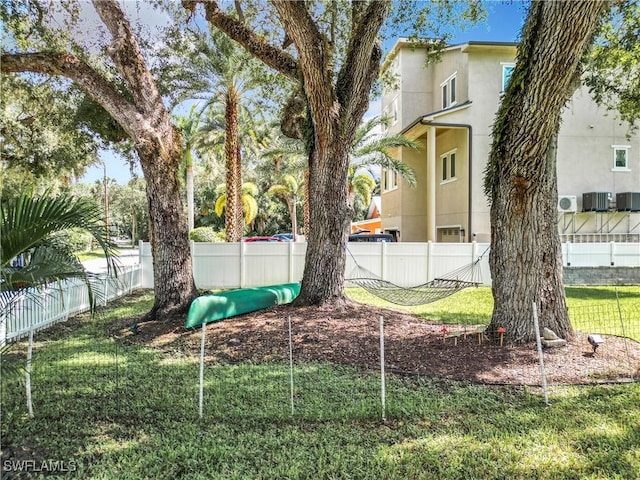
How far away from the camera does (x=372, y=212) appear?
34.0 meters

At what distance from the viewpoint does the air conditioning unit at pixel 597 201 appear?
1373cm

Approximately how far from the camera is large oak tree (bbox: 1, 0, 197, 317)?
7.06 m

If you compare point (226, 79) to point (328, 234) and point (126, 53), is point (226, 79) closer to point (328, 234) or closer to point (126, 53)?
point (126, 53)

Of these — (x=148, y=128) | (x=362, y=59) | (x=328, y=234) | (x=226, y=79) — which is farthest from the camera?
(x=226, y=79)

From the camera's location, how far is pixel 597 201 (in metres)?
13.7

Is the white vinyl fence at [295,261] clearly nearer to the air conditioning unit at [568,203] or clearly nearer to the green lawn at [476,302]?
the green lawn at [476,302]

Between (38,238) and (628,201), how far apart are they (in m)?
16.4

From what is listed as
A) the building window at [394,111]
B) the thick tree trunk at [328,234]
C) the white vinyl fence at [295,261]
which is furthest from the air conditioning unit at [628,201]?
the thick tree trunk at [328,234]

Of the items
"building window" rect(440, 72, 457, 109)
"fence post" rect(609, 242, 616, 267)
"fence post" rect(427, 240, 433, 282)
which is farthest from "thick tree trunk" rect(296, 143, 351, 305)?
"fence post" rect(609, 242, 616, 267)

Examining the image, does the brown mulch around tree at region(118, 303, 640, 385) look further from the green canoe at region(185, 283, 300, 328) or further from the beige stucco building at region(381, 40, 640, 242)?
the beige stucco building at region(381, 40, 640, 242)

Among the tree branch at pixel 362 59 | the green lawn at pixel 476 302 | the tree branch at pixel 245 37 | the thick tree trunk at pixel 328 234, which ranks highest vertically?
the tree branch at pixel 245 37

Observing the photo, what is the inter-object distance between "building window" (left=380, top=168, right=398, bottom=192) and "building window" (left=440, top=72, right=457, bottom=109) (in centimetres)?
349

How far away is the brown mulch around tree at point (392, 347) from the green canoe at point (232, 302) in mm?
181

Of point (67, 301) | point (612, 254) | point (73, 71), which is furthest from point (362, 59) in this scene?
point (612, 254)
